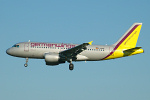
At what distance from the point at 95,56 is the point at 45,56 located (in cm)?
923

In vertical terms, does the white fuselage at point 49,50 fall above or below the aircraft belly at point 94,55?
above

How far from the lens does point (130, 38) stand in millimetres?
67188

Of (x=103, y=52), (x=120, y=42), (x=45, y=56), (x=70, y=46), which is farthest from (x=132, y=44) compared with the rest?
(x=45, y=56)

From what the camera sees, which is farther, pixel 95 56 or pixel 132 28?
pixel 132 28

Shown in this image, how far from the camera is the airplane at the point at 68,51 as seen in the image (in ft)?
202

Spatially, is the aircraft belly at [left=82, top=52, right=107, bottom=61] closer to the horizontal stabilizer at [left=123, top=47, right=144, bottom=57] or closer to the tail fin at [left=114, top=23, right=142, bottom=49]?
the tail fin at [left=114, top=23, right=142, bottom=49]

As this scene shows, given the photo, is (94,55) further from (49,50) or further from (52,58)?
(49,50)

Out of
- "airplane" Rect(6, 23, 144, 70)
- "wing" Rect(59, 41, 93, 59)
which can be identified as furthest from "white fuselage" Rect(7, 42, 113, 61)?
"wing" Rect(59, 41, 93, 59)

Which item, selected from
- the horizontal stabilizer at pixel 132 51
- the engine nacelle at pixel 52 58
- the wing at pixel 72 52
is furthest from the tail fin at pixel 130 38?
the engine nacelle at pixel 52 58

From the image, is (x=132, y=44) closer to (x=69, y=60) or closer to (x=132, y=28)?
(x=132, y=28)

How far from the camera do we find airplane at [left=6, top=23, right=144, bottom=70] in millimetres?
61553

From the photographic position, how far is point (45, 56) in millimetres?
61125

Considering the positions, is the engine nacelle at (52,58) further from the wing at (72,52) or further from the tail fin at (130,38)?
the tail fin at (130,38)

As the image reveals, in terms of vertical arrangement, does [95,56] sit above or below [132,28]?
below
